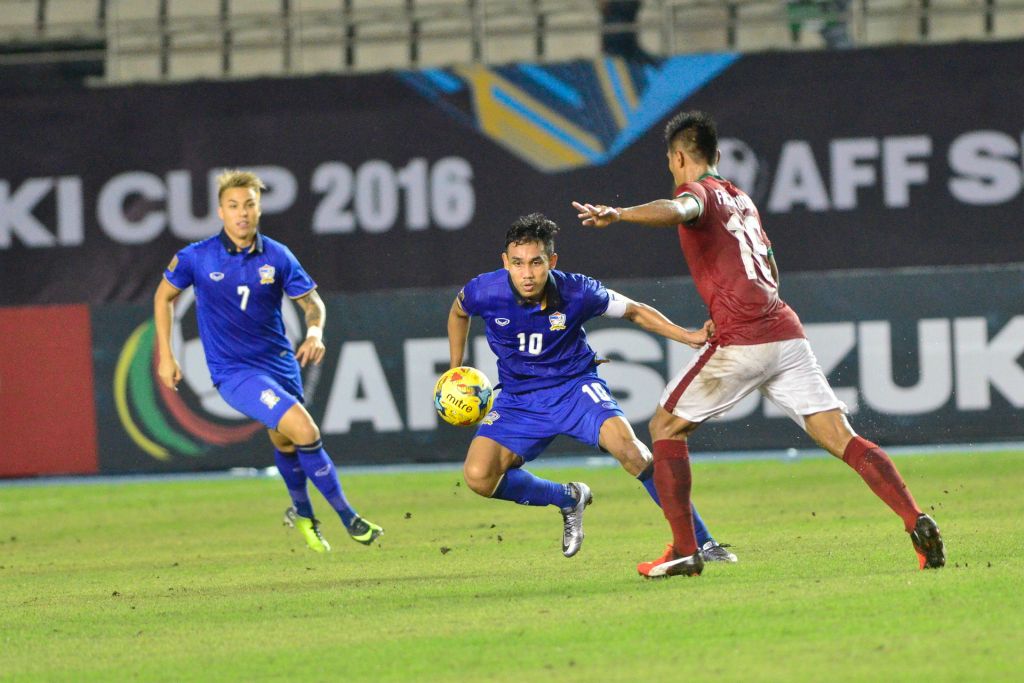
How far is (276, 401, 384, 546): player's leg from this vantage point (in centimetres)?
981

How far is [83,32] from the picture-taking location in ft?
61.4

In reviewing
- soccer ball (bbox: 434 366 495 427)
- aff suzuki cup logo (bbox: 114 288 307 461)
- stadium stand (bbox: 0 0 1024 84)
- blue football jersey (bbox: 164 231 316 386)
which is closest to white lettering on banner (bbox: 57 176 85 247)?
stadium stand (bbox: 0 0 1024 84)

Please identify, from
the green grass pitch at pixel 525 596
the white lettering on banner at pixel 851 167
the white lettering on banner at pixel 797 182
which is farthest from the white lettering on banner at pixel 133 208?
the white lettering on banner at pixel 851 167

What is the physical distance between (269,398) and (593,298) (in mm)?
2485

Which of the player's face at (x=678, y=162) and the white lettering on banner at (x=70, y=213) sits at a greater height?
the white lettering on banner at (x=70, y=213)

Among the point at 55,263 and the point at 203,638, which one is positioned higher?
the point at 55,263

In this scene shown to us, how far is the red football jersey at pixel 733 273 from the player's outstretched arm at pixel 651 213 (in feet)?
0.67

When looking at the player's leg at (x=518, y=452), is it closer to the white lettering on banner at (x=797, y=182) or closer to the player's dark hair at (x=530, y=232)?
the player's dark hair at (x=530, y=232)

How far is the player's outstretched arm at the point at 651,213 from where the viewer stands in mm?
6766

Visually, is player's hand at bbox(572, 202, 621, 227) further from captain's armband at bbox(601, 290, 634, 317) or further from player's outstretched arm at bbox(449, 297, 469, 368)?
player's outstretched arm at bbox(449, 297, 469, 368)

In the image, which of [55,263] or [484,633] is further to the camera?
[55,263]

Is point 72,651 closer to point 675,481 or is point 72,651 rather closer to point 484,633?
point 484,633

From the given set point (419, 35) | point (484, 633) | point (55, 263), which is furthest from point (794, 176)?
point (484, 633)

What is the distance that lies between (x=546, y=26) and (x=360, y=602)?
1183cm
